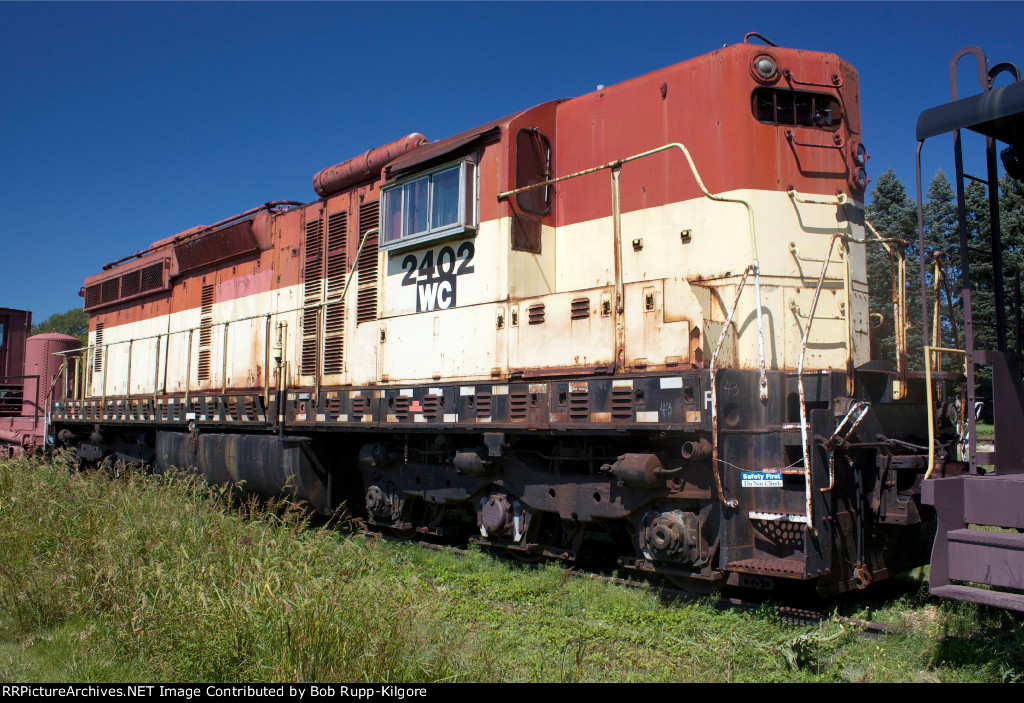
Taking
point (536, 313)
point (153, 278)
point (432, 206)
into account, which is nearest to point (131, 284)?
point (153, 278)

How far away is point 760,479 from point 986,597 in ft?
6.13

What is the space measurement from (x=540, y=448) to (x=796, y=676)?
3072 mm

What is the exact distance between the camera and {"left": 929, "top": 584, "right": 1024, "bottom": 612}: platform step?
366 centimetres

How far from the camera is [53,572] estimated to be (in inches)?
216

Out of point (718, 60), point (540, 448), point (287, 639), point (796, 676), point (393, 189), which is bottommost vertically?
point (796, 676)

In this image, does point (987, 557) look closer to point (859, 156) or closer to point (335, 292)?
point (859, 156)

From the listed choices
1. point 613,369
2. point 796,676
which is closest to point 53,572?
point 613,369

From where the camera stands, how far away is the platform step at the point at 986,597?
3.66 metres

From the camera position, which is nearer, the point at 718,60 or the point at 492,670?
the point at 492,670

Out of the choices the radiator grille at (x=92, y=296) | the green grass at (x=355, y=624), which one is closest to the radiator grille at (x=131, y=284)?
the radiator grille at (x=92, y=296)

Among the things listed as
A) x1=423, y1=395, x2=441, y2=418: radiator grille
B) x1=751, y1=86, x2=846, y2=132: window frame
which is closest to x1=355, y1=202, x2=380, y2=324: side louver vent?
x1=423, y1=395, x2=441, y2=418: radiator grille

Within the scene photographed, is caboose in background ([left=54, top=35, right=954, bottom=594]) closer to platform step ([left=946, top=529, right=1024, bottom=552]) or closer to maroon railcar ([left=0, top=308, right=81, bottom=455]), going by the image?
platform step ([left=946, top=529, right=1024, bottom=552])

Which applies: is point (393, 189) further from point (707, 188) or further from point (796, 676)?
point (796, 676)

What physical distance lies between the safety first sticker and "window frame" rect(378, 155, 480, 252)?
339cm
